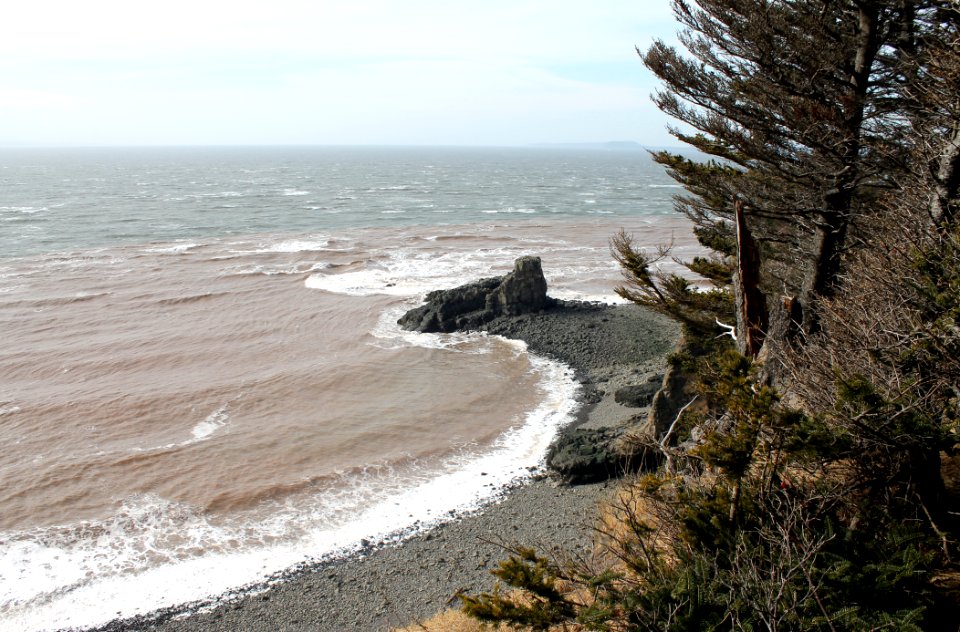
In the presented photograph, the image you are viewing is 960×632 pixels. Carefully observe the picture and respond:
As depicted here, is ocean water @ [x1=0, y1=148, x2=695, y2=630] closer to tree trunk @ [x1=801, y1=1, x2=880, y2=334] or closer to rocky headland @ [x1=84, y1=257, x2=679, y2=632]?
rocky headland @ [x1=84, y1=257, x2=679, y2=632]

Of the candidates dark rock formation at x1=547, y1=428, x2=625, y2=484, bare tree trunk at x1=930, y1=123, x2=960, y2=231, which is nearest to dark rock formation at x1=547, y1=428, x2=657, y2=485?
dark rock formation at x1=547, y1=428, x2=625, y2=484

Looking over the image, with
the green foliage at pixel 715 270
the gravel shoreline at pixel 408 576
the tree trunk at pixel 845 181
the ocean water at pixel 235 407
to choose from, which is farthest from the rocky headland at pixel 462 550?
the tree trunk at pixel 845 181

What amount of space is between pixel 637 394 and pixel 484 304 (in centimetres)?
1135

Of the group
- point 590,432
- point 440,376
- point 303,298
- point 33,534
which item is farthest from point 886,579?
point 303,298

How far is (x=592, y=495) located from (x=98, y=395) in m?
17.4

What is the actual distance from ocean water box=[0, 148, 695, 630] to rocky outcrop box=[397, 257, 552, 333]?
118cm

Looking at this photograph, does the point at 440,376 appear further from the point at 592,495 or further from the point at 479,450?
the point at 592,495

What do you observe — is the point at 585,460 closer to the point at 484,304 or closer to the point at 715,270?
the point at 715,270

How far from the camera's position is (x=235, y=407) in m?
21.5

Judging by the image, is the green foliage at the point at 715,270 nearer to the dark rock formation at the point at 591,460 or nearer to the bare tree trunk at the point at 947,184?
the dark rock formation at the point at 591,460

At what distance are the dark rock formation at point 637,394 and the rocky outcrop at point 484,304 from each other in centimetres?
944

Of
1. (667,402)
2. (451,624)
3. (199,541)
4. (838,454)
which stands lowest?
(199,541)

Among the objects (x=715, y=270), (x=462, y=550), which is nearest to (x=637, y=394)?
(x=715, y=270)

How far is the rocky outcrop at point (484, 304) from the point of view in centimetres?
Answer: 2928
